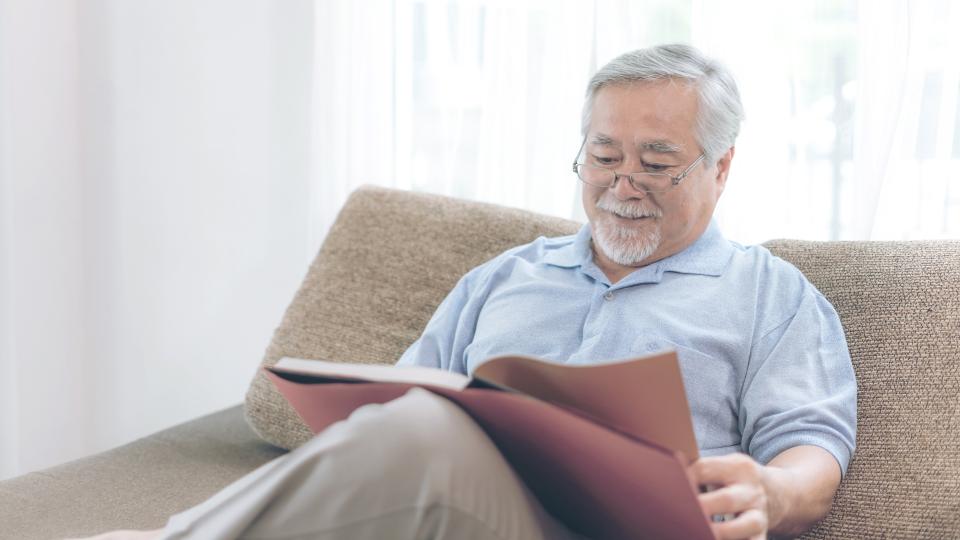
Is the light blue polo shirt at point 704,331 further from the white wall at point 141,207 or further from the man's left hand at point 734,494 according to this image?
the white wall at point 141,207

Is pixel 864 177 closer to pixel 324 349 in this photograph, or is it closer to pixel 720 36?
pixel 720 36

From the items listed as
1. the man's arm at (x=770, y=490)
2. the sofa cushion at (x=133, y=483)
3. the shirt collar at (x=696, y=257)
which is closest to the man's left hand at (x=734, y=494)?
the man's arm at (x=770, y=490)

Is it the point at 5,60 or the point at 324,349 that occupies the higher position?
the point at 5,60

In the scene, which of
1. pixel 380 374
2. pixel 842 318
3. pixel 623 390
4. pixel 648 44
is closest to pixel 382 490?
pixel 380 374

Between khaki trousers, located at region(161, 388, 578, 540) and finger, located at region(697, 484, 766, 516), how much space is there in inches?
8.2

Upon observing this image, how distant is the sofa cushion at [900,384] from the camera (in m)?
1.49

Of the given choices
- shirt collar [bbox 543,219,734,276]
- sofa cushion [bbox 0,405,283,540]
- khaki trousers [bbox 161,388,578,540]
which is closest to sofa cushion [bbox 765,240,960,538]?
shirt collar [bbox 543,219,734,276]

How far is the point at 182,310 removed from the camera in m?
2.97

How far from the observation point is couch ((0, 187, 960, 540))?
4.97 ft

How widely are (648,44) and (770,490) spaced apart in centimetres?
117

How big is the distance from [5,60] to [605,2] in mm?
1492

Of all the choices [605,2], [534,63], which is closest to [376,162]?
[534,63]

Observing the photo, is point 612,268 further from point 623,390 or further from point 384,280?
point 623,390

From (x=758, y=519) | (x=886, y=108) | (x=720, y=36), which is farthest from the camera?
(x=720, y=36)
